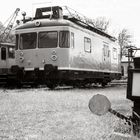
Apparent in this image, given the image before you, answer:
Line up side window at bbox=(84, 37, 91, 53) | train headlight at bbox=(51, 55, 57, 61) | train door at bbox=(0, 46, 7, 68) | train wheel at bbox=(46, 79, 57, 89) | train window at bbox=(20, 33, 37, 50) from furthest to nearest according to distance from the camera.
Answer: train door at bbox=(0, 46, 7, 68) < side window at bbox=(84, 37, 91, 53) < train window at bbox=(20, 33, 37, 50) < train wheel at bbox=(46, 79, 57, 89) < train headlight at bbox=(51, 55, 57, 61)

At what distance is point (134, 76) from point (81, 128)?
4.44 ft

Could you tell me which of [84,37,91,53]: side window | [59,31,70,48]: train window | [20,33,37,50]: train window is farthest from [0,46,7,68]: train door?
[59,31,70,48]: train window

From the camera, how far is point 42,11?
646 inches

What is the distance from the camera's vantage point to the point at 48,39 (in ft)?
50.1

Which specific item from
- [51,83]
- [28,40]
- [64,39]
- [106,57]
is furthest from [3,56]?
[64,39]

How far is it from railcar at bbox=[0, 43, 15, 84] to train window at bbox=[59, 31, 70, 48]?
6043 millimetres

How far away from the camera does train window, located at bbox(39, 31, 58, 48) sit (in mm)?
15039

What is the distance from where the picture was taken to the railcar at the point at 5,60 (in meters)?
20.3

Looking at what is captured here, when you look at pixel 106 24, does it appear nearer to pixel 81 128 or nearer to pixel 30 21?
pixel 30 21

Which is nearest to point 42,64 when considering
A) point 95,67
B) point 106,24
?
point 95,67

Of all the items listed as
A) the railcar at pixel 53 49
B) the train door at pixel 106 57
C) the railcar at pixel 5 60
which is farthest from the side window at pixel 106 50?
the railcar at pixel 5 60

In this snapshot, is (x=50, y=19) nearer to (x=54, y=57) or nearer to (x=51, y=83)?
(x=54, y=57)

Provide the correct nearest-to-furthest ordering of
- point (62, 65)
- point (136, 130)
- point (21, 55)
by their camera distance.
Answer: point (136, 130) < point (62, 65) < point (21, 55)

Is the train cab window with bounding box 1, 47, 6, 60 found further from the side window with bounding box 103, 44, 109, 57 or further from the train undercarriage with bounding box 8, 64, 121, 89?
the side window with bounding box 103, 44, 109, 57
